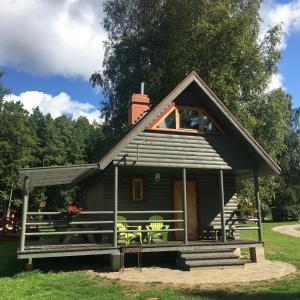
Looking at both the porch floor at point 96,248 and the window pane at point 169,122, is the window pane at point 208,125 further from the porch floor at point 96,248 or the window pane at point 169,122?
the porch floor at point 96,248

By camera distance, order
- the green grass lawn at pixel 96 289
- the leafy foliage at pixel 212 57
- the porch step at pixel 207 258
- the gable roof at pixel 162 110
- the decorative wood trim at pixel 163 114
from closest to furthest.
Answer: the green grass lawn at pixel 96 289 → the porch step at pixel 207 258 → the gable roof at pixel 162 110 → the decorative wood trim at pixel 163 114 → the leafy foliage at pixel 212 57

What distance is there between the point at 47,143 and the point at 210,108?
41590 mm

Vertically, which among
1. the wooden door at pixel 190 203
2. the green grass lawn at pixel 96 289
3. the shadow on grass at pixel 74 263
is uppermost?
the wooden door at pixel 190 203

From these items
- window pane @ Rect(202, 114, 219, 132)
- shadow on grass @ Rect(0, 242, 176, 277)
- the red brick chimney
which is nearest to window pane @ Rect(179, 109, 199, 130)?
window pane @ Rect(202, 114, 219, 132)

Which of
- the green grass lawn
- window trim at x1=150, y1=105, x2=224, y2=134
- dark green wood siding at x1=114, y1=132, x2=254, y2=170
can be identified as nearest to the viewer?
the green grass lawn

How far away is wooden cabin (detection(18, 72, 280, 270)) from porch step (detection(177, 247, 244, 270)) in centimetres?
3

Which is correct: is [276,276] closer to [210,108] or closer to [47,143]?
[210,108]

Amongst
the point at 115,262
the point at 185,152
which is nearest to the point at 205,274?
the point at 115,262

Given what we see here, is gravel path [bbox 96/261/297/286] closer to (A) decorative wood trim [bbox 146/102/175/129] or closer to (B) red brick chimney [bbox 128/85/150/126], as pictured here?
(A) decorative wood trim [bbox 146/102/175/129]

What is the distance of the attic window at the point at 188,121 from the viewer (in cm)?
1468

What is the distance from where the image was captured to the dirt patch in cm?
1052

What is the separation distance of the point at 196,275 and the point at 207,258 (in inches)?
57.5

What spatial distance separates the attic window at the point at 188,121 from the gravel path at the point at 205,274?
4.92 meters

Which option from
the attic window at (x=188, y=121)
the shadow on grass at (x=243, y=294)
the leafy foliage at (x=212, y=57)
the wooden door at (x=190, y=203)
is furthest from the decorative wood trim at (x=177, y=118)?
the leafy foliage at (x=212, y=57)
